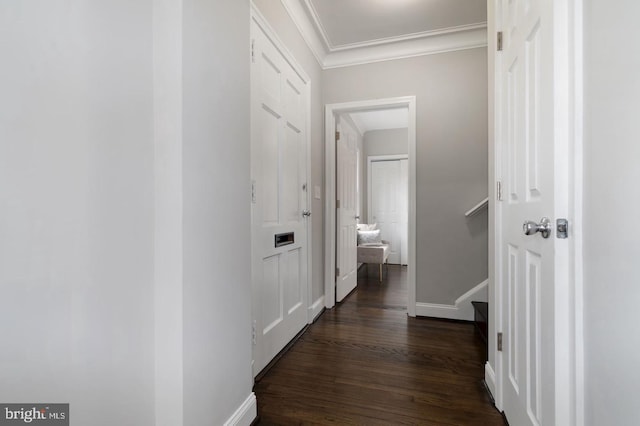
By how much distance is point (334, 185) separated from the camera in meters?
3.06

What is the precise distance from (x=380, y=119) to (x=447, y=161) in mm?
2628

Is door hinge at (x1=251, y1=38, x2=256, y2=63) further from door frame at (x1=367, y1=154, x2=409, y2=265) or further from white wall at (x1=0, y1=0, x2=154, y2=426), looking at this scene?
door frame at (x1=367, y1=154, x2=409, y2=265)

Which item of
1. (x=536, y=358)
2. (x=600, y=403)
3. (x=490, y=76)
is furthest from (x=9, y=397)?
(x=490, y=76)

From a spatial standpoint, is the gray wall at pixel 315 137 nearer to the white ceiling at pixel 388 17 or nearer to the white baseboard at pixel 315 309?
the white baseboard at pixel 315 309

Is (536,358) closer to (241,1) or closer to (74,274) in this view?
(74,274)

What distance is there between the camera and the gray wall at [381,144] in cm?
571

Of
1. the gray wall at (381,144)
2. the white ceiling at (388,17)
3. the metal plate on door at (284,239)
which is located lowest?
the metal plate on door at (284,239)

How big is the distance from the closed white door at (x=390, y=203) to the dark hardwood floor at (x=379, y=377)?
3.14 meters

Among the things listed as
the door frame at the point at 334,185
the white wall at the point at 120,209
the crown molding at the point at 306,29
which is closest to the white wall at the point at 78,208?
the white wall at the point at 120,209

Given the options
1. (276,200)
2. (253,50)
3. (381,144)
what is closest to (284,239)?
(276,200)

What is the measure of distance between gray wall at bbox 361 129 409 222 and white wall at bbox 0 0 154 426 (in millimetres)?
5148

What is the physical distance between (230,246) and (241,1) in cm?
109

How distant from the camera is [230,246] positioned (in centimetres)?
126

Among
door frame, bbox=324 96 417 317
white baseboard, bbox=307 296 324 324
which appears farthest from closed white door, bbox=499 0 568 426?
white baseboard, bbox=307 296 324 324
